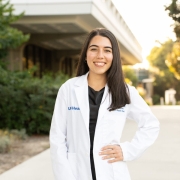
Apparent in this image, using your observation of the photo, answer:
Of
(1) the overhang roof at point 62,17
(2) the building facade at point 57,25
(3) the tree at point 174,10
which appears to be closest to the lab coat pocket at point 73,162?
(2) the building facade at point 57,25

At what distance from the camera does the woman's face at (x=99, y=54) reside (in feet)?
8.89

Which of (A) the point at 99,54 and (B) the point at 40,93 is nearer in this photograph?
(A) the point at 99,54

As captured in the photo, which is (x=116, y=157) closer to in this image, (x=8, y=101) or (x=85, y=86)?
(x=85, y=86)

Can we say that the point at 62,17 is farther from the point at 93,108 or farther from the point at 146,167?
the point at 93,108

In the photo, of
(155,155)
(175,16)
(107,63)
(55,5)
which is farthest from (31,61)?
(107,63)

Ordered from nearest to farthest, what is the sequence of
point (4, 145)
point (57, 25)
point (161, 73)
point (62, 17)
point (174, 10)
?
point (4, 145)
point (174, 10)
point (62, 17)
point (57, 25)
point (161, 73)

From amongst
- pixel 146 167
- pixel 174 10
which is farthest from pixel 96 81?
pixel 174 10

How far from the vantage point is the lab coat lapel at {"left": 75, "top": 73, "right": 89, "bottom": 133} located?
2.62m

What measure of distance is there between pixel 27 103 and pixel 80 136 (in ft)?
31.9

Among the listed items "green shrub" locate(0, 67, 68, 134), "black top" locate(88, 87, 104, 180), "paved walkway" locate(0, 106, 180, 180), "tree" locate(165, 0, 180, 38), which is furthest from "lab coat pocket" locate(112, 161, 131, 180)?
"tree" locate(165, 0, 180, 38)

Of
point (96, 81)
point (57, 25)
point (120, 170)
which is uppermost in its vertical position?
point (57, 25)

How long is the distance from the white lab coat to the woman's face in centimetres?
11

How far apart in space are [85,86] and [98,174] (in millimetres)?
539

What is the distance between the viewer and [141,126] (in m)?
2.86
